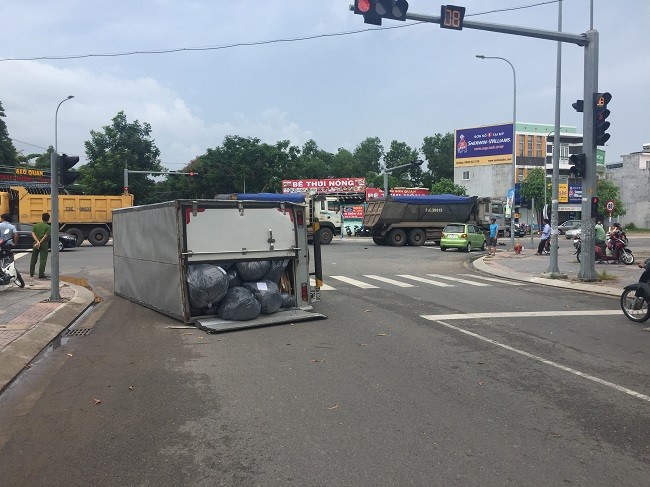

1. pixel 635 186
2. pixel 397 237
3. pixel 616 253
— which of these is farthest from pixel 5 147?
pixel 635 186

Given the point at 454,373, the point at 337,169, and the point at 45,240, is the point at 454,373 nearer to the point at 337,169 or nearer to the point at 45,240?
the point at 45,240

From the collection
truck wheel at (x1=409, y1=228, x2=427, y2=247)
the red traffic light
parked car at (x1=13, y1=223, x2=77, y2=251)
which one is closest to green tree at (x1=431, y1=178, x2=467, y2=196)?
truck wheel at (x1=409, y1=228, x2=427, y2=247)

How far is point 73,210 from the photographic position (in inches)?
1177

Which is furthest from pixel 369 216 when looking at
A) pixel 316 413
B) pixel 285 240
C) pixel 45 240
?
pixel 316 413

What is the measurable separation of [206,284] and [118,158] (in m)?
42.4

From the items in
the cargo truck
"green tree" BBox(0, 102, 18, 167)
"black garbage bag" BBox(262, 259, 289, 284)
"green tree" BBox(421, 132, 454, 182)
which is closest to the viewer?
"black garbage bag" BBox(262, 259, 289, 284)

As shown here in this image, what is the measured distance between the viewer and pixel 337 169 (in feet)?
328

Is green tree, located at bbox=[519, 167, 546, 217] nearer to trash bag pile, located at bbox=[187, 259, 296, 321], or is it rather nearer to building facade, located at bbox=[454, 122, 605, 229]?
building facade, located at bbox=[454, 122, 605, 229]

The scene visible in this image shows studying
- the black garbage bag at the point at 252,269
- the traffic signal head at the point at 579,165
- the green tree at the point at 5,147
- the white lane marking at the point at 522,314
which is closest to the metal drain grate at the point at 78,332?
the black garbage bag at the point at 252,269

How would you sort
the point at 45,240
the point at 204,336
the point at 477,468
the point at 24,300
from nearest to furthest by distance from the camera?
the point at 477,468 → the point at 204,336 → the point at 24,300 → the point at 45,240

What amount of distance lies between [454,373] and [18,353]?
18.0 feet

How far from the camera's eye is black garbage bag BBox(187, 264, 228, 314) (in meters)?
8.98

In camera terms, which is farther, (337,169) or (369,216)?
(337,169)

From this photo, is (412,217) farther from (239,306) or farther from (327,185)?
(327,185)
